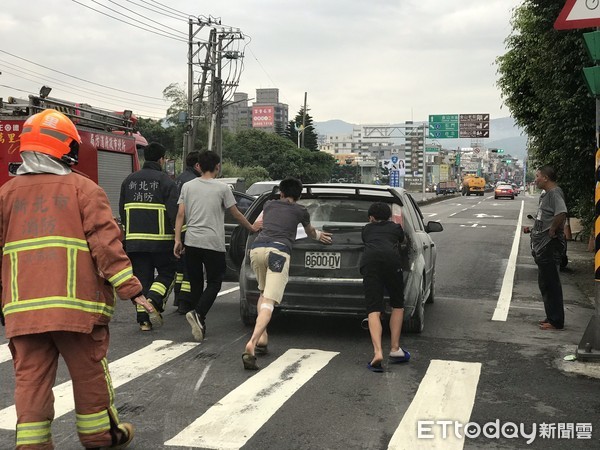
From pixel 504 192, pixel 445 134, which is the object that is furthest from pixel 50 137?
pixel 504 192

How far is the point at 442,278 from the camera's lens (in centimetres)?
1221

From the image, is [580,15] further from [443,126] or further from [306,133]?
[306,133]

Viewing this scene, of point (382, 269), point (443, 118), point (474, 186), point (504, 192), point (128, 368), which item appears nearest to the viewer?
point (128, 368)

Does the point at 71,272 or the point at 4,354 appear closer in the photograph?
the point at 71,272

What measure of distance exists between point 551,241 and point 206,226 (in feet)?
12.2

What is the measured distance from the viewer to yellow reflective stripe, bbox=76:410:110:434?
3598mm

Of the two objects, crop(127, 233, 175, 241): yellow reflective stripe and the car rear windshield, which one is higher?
the car rear windshield

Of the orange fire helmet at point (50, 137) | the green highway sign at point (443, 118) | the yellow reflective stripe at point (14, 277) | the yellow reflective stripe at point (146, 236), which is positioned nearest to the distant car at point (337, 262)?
the yellow reflective stripe at point (146, 236)

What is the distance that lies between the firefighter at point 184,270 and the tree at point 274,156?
6913 centimetres

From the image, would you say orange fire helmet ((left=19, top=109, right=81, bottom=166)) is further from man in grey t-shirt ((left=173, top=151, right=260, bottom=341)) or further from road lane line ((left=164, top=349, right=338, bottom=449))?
man in grey t-shirt ((left=173, top=151, right=260, bottom=341))

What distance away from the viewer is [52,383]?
11.6 ft

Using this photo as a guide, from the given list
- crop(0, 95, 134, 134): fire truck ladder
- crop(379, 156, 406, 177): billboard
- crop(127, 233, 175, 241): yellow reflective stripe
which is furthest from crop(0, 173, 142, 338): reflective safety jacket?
crop(379, 156, 406, 177): billboard

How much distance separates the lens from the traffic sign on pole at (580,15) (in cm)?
616

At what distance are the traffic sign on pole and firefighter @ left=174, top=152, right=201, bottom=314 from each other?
152 inches
